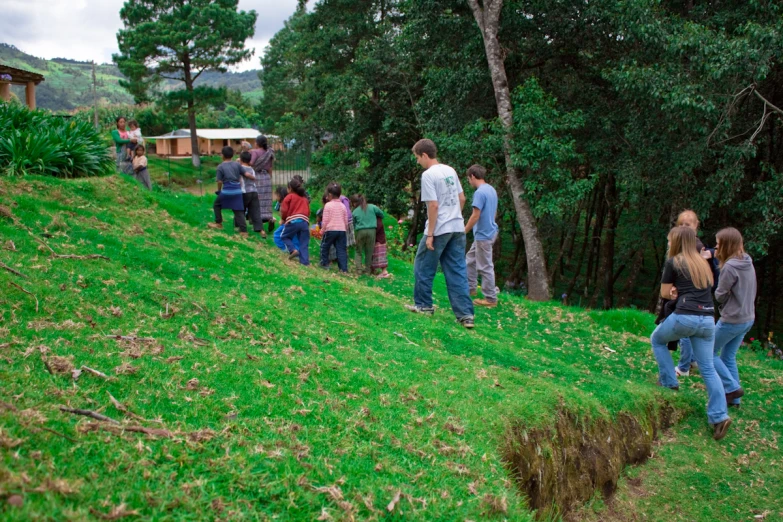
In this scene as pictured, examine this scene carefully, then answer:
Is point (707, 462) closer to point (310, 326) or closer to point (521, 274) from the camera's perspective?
point (310, 326)

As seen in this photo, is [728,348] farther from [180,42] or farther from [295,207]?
[180,42]

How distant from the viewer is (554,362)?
24.9 feet

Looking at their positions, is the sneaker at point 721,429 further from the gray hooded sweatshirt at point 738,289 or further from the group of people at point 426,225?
the group of people at point 426,225

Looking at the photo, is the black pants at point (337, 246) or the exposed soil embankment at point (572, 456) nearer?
the exposed soil embankment at point (572, 456)

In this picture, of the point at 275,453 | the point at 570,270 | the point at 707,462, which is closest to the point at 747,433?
the point at 707,462

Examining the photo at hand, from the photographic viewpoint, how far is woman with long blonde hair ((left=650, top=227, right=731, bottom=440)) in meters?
6.32

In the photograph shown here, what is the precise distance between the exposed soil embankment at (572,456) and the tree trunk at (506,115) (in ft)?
29.9

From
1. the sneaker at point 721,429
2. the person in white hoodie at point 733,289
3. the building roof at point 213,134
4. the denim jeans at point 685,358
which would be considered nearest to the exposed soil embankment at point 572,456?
the sneaker at point 721,429

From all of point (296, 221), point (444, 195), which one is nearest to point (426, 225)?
point (444, 195)

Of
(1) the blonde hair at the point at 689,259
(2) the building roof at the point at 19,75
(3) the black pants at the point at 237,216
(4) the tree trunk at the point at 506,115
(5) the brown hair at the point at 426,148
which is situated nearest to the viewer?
(1) the blonde hair at the point at 689,259

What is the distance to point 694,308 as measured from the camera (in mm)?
6320

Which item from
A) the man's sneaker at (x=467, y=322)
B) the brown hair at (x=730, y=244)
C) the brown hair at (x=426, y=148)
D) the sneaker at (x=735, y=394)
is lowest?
the sneaker at (x=735, y=394)

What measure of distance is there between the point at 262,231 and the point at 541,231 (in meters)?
12.2

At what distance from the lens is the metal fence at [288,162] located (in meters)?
23.6
